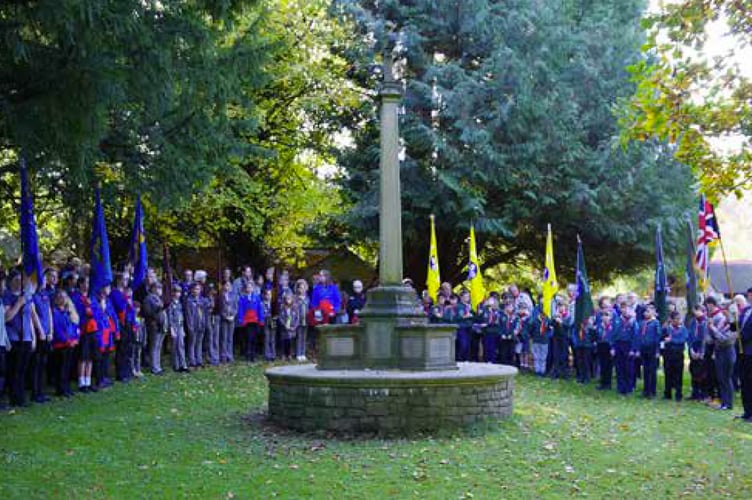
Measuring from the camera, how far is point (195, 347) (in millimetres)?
18531

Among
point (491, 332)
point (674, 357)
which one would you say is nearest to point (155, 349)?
point (491, 332)

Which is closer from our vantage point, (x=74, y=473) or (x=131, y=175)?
(x=74, y=473)

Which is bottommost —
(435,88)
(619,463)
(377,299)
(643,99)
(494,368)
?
(619,463)

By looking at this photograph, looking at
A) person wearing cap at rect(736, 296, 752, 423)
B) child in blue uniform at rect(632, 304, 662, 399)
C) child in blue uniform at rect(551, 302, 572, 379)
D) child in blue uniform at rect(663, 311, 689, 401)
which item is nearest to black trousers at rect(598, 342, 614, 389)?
child in blue uniform at rect(632, 304, 662, 399)

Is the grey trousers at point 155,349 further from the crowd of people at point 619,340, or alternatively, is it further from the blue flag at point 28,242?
the crowd of people at point 619,340

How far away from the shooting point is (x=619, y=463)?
30.7 ft

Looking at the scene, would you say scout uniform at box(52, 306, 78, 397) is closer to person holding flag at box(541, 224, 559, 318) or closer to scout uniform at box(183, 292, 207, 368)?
scout uniform at box(183, 292, 207, 368)

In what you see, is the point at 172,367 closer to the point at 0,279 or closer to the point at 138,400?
the point at 138,400

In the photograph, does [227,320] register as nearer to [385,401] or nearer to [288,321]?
[288,321]

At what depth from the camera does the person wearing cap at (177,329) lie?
17.5 m

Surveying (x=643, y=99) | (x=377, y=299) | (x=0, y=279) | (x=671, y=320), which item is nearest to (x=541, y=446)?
(x=377, y=299)

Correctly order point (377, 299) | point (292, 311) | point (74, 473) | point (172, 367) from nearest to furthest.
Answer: point (74, 473), point (377, 299), point (172, 367), point (292, 311)

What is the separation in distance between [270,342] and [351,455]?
36.8 feet

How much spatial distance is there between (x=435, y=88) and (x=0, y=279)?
1277cm
